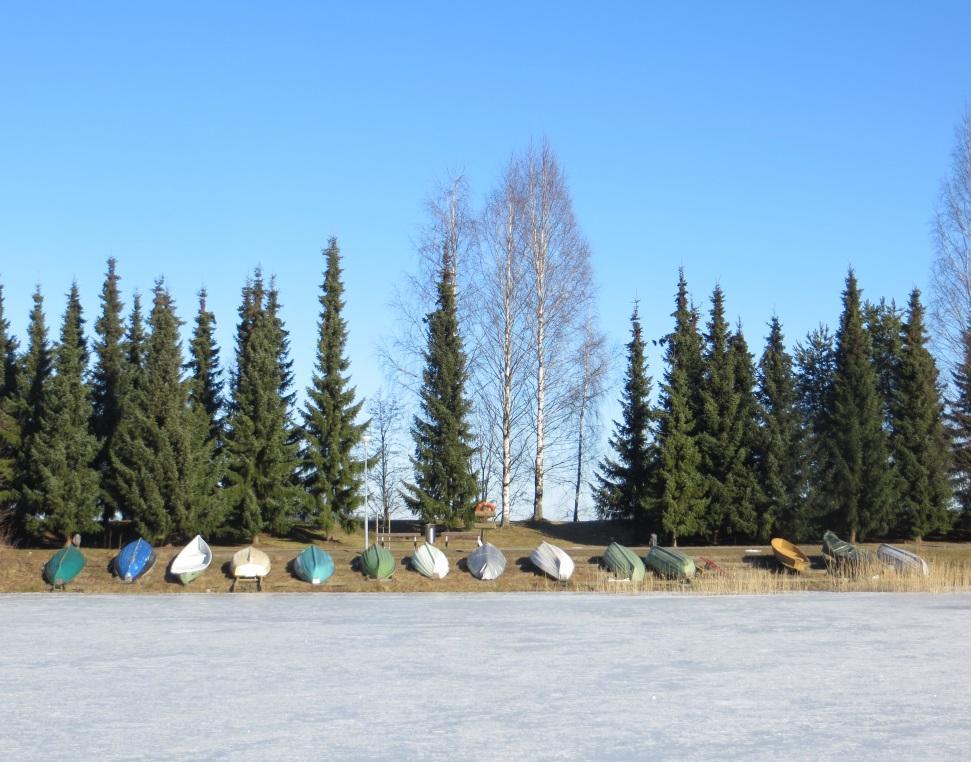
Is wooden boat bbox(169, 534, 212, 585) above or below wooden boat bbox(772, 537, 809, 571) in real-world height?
below

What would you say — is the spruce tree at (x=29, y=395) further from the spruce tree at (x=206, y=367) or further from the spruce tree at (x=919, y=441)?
the spruce tree at (x=919, y=441)

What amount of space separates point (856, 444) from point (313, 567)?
2184cm

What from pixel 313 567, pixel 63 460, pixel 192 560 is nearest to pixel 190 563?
pixel 192 560

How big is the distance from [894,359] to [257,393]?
25643mm

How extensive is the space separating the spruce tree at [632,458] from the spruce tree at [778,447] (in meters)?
4.12

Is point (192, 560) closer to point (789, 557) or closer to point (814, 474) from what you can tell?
point (789, 557)

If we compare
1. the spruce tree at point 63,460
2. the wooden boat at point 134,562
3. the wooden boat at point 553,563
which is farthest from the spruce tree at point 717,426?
the spruce tree at point 63,460

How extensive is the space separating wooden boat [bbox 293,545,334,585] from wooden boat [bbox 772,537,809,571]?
12034 millimetres

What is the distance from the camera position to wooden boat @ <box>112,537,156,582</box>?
26984 millimetres

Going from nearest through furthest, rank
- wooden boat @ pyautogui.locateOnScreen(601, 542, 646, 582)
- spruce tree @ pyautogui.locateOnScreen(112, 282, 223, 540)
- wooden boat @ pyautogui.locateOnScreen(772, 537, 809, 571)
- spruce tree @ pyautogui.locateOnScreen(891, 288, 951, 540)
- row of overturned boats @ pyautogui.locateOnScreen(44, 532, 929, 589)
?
row of overturned boats @ pyautogui.locateOnScreen(44, 532, 929, 589)
wooden boat @ pyautogui.locateOnScreen(601, 542, 646, 582)
wooden boat @ pyautogui.locateOnScreen(772, 537, 809, 571)
spruce tree @ pyautogui.locateOnScreen(112, 282, 223, 540)
spruce tree @ pyautogui.locateOnScreen(891, 288, 951, 540)

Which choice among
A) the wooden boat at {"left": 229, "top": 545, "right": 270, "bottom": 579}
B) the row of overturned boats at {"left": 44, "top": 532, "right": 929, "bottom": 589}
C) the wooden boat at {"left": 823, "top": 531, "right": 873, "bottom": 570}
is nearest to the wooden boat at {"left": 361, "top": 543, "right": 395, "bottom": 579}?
the row of overturned boats at {"left": 44, "top": 532, "right": 929, "bottom": 589}

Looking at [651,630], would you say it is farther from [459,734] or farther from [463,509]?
[463,509]

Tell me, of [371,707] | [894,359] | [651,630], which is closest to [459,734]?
[371,707]

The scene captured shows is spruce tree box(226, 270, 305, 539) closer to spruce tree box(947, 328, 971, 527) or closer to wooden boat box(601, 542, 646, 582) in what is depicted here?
wooden boat box(601, 542, 646, 582)
